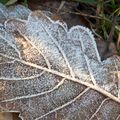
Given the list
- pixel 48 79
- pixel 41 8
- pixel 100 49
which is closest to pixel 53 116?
pixel 48 79

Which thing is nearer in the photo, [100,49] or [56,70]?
[56,70]

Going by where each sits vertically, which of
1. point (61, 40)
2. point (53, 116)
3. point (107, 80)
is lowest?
point (53, 116)

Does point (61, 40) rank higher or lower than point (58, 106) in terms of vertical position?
higher

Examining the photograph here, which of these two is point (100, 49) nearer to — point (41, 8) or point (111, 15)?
point (111, 15)

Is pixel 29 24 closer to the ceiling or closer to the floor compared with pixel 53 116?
closer to the ceiling

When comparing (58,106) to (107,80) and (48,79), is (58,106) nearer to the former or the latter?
(48,79)

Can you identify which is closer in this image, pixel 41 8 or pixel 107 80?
pixel 107 80

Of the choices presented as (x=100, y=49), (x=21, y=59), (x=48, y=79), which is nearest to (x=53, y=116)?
(x=48, y=79)
